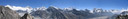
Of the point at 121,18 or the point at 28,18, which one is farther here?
the point at 28,18

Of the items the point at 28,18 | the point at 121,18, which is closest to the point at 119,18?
the point at 121,18

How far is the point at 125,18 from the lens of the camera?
8800 centimetres

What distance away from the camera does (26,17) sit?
106 metres

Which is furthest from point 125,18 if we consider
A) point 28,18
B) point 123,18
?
point 28,18

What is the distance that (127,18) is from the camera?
87188mm

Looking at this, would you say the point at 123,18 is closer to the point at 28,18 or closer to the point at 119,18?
the point at 119,18

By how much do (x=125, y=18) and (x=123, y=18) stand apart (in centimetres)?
82

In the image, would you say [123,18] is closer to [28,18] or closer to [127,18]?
[127,18]

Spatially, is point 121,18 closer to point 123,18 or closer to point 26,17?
point 123,18

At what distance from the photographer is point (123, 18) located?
8762 cm

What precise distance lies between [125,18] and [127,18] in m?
0.93

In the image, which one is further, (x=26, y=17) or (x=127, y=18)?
(x=26, y=17)

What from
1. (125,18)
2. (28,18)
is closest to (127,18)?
(125,18)

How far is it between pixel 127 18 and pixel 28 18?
3819 centimetres
